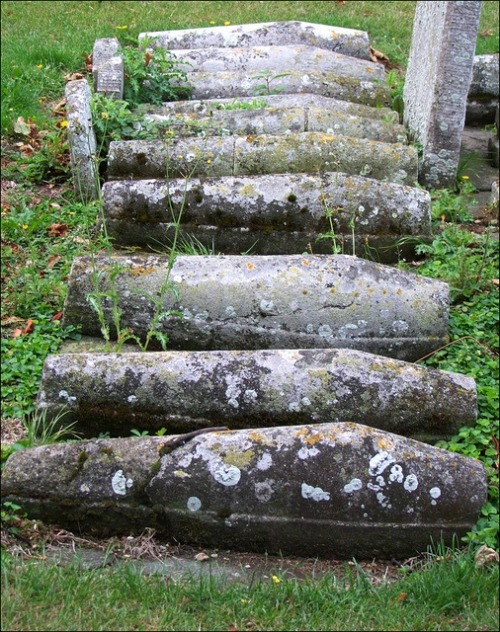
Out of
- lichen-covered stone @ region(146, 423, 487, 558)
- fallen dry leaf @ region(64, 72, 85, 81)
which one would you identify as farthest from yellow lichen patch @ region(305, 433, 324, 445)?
fallen dry leaf @ region(64, 72, 85, 81)

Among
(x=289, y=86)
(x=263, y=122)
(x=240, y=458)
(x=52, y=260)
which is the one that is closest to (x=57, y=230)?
(x=52, y=260)

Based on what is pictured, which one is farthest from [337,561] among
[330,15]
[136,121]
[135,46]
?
[330,15]

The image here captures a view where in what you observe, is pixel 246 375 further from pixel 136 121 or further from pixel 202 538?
pixel 136 121

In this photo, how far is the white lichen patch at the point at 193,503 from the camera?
12.2 ft

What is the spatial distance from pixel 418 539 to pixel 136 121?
4.54 metres

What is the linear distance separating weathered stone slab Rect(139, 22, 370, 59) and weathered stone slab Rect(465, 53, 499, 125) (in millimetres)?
1322

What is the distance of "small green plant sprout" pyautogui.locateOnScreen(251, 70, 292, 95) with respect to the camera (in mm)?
7820

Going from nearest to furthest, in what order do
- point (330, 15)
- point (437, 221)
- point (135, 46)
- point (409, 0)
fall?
point (437, 221) < point (135, 46) < point (330, 15) < point (409, 0)

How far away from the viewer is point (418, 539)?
3787 millimetres

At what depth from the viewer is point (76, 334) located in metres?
5.08

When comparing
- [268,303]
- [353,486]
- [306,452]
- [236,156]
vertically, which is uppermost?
[236,156]

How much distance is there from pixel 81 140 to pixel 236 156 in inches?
47.6

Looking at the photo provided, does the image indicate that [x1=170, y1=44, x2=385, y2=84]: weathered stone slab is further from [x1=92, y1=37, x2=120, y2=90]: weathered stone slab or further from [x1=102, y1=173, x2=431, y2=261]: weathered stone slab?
[x1=102, y1=173, x2=431, y2=261]: weathered stone slab

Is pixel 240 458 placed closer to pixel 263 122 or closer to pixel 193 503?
pixel 193 503
